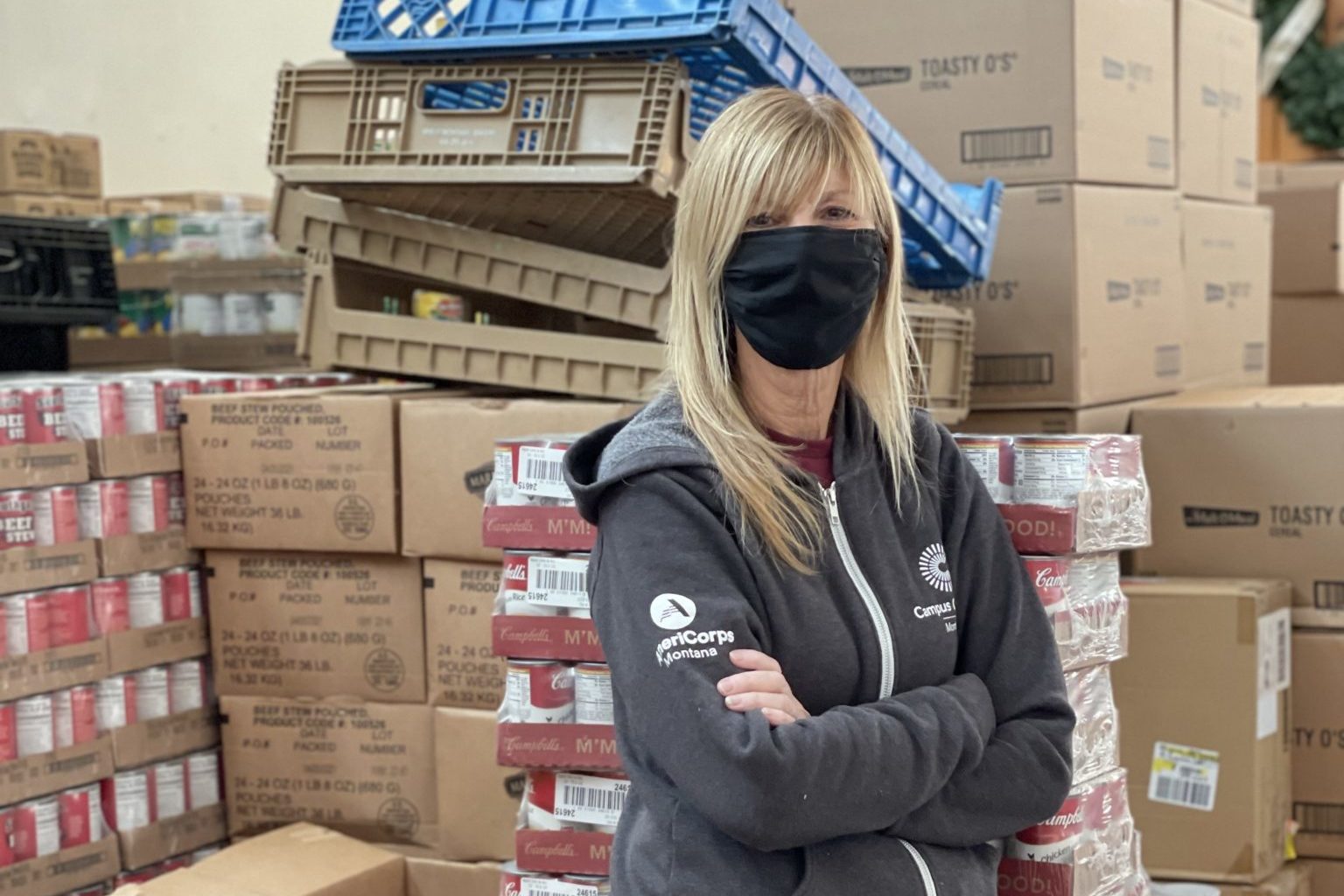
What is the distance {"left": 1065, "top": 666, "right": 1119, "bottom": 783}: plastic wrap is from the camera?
6.74ft

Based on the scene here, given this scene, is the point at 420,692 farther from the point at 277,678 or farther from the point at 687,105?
the point at 687,105

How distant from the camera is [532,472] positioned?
7.18ft

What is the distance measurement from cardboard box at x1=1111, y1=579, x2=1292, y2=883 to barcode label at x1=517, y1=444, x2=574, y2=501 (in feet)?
4.46

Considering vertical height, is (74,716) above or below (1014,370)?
below

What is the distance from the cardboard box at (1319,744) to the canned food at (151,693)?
2367 mm

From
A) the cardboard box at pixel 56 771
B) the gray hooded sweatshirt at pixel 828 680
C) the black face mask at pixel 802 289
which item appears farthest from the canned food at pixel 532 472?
the cardboard box at pixel 56 771

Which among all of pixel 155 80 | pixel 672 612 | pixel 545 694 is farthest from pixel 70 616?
pixel 155 80

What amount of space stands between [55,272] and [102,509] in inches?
32.4

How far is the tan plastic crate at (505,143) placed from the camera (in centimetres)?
258

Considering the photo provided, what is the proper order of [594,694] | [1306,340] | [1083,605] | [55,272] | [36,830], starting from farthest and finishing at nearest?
[1306,340] → [55,272] → [36,830] → [594,694] → [1083,605]

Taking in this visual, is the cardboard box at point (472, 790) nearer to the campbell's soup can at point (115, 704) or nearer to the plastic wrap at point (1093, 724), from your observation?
the campbell's soup can at point (115, 704)

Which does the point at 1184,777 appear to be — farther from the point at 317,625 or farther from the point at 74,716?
the point at 74,716

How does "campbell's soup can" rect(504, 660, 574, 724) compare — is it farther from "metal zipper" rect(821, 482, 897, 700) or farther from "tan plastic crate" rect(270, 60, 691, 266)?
"tan plastic crate" rect(270, 60, 691, 266)

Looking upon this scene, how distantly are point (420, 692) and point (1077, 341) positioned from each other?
5.20 ft
